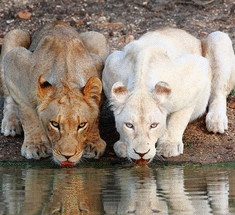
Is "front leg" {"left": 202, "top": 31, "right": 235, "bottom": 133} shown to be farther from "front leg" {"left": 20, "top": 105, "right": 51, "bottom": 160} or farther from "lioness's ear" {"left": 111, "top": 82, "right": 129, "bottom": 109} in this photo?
"front leg" {"left": 20, "top": 105, "right": 51, "bottom": 160}

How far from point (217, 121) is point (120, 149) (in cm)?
142

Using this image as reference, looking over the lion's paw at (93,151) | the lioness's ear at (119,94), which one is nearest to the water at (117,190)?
the lion's paw at (93,151)

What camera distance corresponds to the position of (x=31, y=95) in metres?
8.39

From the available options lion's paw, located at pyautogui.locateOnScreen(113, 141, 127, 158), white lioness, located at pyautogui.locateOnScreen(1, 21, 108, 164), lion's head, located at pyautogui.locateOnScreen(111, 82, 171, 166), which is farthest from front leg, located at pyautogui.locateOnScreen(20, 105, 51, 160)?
lion's head, located at pyautogui.locateOnScreen(111, 82, 171, 166)

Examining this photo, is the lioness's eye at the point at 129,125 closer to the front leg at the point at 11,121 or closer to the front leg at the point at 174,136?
the front leg at the point at 174,136

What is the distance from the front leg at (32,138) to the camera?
A: 328 inches

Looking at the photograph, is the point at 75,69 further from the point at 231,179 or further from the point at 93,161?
the point at 231,179

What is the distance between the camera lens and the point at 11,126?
902 cm

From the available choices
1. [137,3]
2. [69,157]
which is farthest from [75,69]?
[137,3]

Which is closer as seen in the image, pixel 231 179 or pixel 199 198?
pixel 199 198

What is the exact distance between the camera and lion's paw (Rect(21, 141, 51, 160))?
8.31 meters

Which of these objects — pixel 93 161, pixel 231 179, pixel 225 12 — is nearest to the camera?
pixel 231 179

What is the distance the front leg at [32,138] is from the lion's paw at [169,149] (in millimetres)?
1265

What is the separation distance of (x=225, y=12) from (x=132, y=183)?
5.53m
